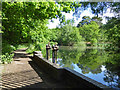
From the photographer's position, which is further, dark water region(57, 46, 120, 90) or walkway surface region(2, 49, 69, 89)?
dark water region(57, 46, 120, 90)

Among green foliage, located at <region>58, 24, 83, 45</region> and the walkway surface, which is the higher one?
green foliage, located at <region>58, 24, 83, 45</region>

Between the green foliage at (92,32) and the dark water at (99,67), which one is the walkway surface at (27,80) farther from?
the green foliage at (92,32)

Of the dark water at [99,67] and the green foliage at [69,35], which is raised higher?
the green foliage at [69,35]

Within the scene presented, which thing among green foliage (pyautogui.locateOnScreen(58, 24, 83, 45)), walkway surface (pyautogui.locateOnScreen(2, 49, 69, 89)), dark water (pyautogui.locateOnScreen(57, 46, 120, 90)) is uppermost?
green foliage (pyautogui.locateOnScreen(58, 24, 83, 45))

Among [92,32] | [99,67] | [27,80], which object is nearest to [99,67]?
[99,67]

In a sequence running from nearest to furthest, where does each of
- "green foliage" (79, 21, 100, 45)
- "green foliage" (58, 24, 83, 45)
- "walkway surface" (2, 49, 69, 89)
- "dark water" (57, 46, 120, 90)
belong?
"walkway surface" (2, 49, 69, 89) → "dark water" (57, 46, 120, 90) → "green foliage" (79, 21, 100, 45) → "green foliage" (58, 24, 83, 45)

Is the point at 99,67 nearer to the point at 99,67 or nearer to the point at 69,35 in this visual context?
the point at 99,67

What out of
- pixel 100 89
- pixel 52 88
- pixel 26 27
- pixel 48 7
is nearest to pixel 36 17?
pixel 48 7

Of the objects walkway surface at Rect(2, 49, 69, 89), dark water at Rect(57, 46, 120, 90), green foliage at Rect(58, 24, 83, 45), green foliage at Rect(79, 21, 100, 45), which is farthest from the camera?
green foliage at Rect(58, 24, 83, 45)

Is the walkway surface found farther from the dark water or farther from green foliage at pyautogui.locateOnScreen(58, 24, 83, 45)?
green foliage at pyautogui.locateOnScreen(58, 24, 83, 45)

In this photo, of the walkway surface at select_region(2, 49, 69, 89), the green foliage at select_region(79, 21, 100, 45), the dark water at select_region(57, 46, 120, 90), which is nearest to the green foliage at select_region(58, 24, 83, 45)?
the green foliage at select_region(79, 21, 100, 45)

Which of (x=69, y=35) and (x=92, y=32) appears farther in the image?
(x=69, y=35)

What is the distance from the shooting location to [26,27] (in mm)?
9688

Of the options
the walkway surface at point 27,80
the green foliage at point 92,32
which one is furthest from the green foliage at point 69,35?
the walkway surface at point 27,80
